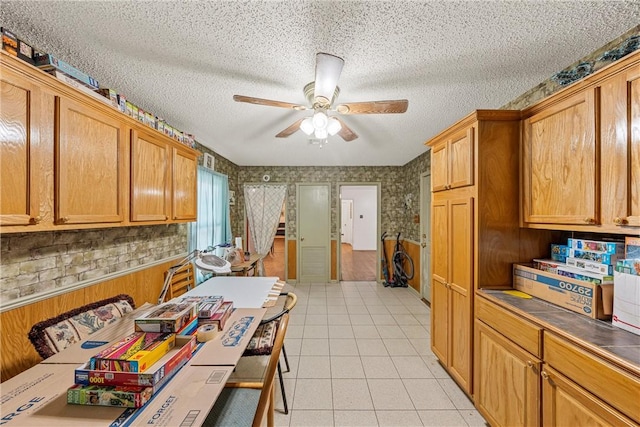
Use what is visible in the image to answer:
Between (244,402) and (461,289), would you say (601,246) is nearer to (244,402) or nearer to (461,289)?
(461,289)

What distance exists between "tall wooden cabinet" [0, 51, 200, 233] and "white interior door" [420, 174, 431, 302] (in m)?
3.71

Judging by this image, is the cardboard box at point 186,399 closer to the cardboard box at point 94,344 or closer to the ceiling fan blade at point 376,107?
the cardboard box at point 94,344

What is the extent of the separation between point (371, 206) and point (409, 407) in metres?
8.03

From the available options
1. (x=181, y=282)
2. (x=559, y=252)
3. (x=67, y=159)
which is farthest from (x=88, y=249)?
(x=559, y=252)

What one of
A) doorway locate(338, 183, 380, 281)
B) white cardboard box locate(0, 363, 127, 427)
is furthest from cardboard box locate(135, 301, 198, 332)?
doorway locate(338, 183, 380, 281)

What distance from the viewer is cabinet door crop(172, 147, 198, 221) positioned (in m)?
2.44

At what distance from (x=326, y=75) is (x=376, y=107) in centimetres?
49

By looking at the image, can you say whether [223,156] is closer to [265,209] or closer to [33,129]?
[265,209]

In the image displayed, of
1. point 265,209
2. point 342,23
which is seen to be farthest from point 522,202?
point 265,209

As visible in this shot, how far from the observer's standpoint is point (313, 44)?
1.51m

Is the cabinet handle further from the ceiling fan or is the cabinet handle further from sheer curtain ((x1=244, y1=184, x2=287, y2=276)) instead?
sheer curtain ((x1=244, y1=184, x2=287, y2=276))

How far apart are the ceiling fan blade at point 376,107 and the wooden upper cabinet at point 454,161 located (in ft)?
1.74

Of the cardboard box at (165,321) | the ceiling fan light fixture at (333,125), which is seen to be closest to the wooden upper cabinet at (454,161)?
the ceiling fan light fixture at (333,125)

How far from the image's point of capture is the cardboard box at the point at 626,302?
114cm
